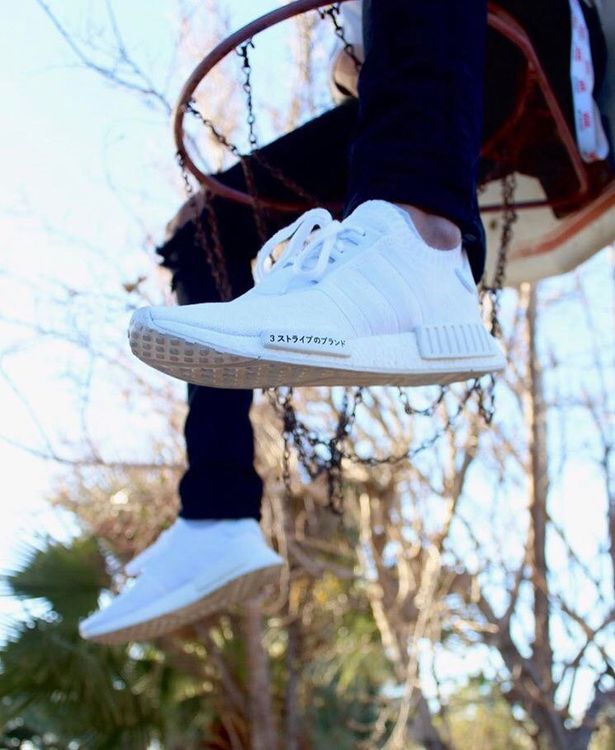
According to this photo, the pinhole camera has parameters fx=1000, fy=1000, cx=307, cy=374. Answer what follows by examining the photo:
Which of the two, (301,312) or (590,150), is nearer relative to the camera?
(301,312)

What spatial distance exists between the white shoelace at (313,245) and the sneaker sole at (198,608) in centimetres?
87

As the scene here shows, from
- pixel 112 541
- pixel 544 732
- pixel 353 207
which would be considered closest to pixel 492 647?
pixel 544 732

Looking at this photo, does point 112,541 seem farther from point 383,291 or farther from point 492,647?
point 383,291

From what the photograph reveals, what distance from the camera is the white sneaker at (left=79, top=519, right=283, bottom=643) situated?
6.79 feet

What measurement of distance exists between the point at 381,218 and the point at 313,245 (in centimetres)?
11

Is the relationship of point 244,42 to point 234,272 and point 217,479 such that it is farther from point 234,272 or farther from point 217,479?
point 217,479

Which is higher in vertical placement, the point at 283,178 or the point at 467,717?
the point at 283,178

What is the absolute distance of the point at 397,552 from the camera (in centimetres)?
546

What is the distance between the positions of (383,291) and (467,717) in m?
15.0

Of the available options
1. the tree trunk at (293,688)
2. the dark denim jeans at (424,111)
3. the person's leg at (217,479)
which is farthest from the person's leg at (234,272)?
the tree trunk at (293,688)

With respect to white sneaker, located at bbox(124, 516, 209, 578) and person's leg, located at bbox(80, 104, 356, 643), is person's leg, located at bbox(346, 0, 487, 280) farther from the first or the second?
white sneaker, located at bbox(124, 516, 209, 578)

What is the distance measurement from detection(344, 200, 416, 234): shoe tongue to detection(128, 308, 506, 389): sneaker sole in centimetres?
16

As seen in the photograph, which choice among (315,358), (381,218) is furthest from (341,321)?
(381,218)

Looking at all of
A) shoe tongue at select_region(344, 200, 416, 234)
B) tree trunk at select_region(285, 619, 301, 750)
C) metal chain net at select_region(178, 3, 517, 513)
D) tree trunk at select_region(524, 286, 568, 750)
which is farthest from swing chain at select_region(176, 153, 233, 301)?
tree trunk at select_region(285, 619, 301, 750)
